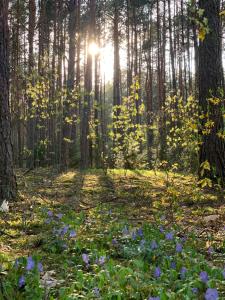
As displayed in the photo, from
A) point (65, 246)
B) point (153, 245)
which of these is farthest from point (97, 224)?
point (153, 245)

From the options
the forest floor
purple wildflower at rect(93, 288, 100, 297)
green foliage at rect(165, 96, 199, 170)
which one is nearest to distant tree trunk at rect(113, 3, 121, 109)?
green foliage at rect(165, 96, 199, 170)

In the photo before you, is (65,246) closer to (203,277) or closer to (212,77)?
(203,277)

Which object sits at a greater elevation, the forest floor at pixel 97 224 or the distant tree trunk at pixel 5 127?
the distant tree trunk at pixel 5 127

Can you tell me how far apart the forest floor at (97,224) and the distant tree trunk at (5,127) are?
0.34 meters

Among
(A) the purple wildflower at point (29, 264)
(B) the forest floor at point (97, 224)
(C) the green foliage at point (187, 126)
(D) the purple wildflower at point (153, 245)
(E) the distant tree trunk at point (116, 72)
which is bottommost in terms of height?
(B) the forest floor at point (97, 224)

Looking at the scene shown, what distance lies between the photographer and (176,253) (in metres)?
3.64

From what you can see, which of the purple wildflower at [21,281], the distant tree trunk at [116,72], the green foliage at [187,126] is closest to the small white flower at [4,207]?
the green foliage at [187,126]

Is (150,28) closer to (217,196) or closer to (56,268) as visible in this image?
(217,196)

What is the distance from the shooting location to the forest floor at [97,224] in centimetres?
292

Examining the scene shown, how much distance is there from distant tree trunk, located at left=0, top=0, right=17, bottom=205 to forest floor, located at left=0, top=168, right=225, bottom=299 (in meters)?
0.34

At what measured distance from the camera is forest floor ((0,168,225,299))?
2920 mm

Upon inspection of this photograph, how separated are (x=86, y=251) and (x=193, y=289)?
1372 mm

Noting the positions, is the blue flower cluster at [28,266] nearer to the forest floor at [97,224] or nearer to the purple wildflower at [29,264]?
the purple wildflower at [29,264]

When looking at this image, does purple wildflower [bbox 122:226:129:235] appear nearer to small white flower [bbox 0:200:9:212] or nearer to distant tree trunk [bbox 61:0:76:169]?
small white flower [bbox 0:200:9:212]
